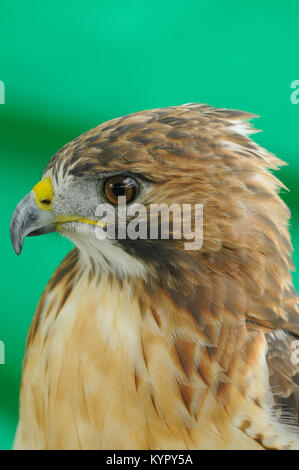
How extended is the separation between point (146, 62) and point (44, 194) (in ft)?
1.75

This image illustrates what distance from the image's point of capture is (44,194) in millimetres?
806

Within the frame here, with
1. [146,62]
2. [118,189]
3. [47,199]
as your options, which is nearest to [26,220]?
[47,199]

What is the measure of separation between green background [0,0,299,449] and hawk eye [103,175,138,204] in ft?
1.58

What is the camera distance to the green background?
1154 mm

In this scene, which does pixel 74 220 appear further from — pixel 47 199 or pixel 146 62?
pixel 146 62

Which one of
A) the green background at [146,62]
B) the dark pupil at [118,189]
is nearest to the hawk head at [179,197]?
the dark pupil at [118,189]

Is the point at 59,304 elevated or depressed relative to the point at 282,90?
depressed

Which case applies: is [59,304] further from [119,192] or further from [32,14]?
[32,14]

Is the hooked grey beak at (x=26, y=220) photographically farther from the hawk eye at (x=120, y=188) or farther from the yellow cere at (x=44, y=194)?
the hawk eye at (x=120, y=188)

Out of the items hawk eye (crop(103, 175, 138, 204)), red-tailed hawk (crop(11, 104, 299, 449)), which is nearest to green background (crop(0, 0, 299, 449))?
red-tailed hawk (crop(11, 104, 299, 449))

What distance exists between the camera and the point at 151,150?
0.74m

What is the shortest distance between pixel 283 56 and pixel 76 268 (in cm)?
66

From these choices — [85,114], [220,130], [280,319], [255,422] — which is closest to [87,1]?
[85,114]

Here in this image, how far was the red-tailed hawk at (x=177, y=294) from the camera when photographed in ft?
2.48
